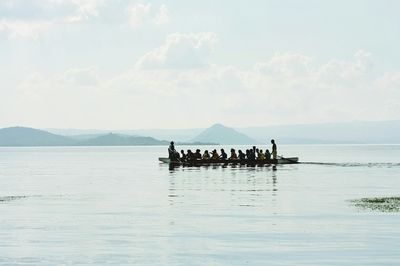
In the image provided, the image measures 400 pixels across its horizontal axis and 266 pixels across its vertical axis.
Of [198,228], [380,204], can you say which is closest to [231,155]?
[380,204]

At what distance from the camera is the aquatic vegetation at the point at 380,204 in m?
44.0

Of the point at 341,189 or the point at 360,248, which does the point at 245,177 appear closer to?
the point at 341,189

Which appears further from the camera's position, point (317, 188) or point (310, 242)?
point (317, 188)

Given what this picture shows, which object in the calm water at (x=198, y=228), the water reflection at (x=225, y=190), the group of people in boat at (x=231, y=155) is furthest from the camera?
the group of people in boat at (x=231, y=155)

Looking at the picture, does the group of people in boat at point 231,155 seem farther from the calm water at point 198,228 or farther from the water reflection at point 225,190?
the calm water at point 198,228

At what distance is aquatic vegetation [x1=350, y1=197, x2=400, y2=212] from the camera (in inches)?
1731

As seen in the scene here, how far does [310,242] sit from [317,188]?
33.4 m

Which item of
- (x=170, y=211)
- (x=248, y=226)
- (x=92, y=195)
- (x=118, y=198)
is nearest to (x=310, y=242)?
(x=248, y=226)

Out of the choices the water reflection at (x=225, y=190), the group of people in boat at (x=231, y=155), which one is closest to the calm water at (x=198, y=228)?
the water reflection at (x=225, y=190)

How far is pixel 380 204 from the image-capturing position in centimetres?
4681

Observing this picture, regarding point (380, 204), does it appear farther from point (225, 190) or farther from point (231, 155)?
point (231, 155)

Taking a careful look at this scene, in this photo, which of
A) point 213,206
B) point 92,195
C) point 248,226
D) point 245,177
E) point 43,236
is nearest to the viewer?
point 43,236

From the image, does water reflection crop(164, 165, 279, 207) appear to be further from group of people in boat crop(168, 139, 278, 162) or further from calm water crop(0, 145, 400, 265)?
group of people in boat crop(168, 139, 278, 162)

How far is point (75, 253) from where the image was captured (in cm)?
2789
